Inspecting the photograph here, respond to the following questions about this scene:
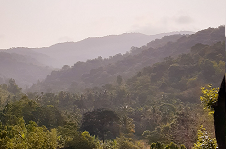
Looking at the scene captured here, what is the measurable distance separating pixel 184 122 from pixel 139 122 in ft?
111

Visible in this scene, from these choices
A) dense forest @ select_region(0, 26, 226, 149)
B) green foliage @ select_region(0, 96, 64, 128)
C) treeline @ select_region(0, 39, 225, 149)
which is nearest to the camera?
dense forest @ select_region(0, 26, 226, 149)

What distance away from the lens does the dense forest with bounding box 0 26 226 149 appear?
27547 millimetres

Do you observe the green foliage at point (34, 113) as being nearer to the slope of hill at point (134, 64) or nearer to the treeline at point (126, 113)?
the treeline at point (126, 113)

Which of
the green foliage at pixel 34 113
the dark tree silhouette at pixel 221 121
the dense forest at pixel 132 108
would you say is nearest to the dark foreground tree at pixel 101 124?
the dense forest at pixel 132 108

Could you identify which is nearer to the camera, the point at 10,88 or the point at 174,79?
the point at 174,79

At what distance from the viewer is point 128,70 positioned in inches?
6412

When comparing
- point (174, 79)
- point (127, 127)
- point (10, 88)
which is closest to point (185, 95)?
point (174, 79)

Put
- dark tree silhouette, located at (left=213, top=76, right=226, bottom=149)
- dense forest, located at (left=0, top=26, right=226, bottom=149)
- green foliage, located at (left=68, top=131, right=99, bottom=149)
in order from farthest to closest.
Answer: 1. green foliage, located at (left=68, top=131, right=99, bottom=149)
2. dense forest, located at (left=0, top=26, right=226, bottom=149)
3. dark tree silhouette, located at (left=213, top=76, right=226, bottom=149)

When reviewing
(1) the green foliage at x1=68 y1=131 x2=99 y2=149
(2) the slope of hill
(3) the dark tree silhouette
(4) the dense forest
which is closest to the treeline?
(4) the dense forest

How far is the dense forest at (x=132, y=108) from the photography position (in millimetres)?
27547

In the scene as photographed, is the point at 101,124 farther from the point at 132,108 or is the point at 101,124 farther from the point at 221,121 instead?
A: the point at 221,121

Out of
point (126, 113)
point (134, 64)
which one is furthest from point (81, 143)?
point (134, 64)

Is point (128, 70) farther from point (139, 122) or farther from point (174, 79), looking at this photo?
point (139, 122)

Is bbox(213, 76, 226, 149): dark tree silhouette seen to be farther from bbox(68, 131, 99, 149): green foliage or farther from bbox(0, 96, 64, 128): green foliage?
bbox(0, 96, 64, 128): green foliage
